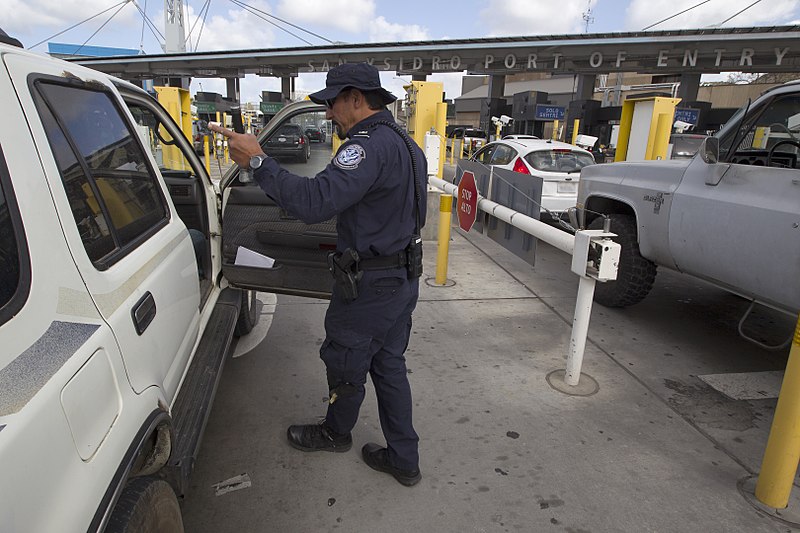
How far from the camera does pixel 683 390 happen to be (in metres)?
3.57

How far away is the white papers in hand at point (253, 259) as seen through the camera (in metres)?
3.25

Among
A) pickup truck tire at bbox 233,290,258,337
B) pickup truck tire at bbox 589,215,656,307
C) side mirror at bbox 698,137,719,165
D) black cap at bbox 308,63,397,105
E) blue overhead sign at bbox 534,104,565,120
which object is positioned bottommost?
pickup truck tire at bbox 233,290,258,337

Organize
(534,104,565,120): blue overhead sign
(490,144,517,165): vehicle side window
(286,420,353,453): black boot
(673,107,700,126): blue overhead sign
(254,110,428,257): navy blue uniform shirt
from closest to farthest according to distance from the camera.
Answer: (254,110,428,257): navy blue uniform shirt
(286,420,353,453): black boot
(490,144,517,165): vehicle side window
(673,107,700,126): blue overhead sign
(534,104,565,120): blue overhead sign

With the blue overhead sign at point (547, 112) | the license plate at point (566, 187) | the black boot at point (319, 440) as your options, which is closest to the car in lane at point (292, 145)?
the black boot at point (319, 440)

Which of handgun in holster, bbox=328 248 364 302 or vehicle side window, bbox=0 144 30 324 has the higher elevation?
vehicle side window, bbox=0 144 30 324

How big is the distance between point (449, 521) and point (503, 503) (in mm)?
292

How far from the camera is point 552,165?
8461 millimetres

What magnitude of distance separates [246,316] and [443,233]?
220 centimetres

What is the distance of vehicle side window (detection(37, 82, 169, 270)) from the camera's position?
1.52 m

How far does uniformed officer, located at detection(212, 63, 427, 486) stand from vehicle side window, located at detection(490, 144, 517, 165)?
6929 millimetres

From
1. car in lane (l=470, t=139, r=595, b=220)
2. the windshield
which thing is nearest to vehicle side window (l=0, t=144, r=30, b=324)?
car in lane (l=470, t=139, r=595, b=220)

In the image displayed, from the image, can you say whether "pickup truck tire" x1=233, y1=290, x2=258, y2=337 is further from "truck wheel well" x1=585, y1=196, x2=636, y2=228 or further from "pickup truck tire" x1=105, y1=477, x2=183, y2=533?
"truck wheel well" x1=585, y1=196, x2=636, y2=228

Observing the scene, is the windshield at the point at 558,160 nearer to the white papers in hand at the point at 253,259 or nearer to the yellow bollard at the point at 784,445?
the white papers in hand at the point at 253,259

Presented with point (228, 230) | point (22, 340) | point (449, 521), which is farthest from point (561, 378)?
point (22, 340)
